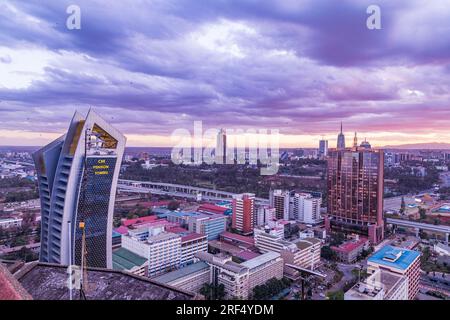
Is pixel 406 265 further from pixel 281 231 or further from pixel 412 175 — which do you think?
pixel 412 175

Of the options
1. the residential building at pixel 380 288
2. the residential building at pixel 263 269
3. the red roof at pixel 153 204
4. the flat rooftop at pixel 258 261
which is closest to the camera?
the residential building at pixel 380 288

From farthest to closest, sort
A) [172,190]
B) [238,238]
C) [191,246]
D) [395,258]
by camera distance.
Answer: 1. [172,190]
2. [238,238]
3. [191,246]
4. [395,258]

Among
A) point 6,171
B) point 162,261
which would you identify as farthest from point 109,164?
point 6,171

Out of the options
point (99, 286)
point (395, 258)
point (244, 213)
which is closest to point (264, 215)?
point (244, 213)

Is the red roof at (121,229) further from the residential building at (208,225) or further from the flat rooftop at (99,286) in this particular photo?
the flat rooftop at (99,286)

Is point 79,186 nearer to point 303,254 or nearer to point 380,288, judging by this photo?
point 380,288

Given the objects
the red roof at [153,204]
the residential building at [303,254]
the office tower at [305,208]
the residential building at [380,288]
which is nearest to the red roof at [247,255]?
the residential building at [303,254]
